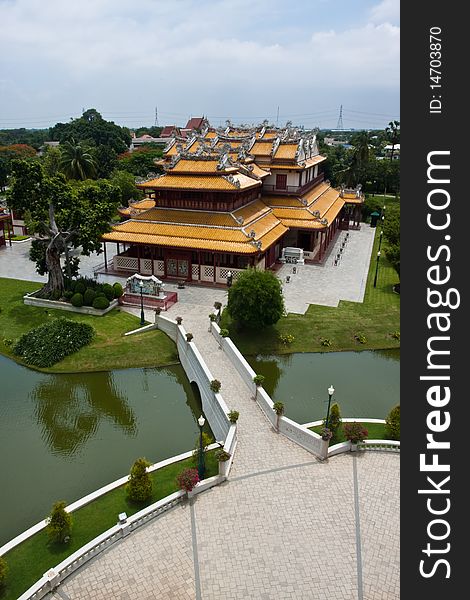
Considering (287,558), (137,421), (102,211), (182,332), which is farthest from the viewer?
(102,211)

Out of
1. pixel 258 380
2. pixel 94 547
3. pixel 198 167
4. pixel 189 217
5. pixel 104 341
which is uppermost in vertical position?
pixel 198 167

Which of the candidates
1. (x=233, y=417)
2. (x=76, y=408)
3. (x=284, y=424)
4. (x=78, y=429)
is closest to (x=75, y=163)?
(x=76, y=408)

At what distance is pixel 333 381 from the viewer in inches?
888

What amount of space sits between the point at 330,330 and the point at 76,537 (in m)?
18.2

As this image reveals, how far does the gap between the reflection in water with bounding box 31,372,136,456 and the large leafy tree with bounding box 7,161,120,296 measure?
9.43 metres

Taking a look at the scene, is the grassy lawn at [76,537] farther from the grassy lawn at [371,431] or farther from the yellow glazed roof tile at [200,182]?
the yellow glazed roof tile at [200,182]

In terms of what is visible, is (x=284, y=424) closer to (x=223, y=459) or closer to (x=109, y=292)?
(x=223, y=459)

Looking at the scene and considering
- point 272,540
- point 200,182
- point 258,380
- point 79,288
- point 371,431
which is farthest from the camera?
point 200,182

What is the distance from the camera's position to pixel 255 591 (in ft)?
35.9

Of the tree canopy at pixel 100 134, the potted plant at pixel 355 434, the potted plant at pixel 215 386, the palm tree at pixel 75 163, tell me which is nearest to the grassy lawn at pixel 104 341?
the potted plant at pixel 215 386

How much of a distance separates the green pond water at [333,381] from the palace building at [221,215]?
9256 mm

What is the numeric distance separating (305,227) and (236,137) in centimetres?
1170

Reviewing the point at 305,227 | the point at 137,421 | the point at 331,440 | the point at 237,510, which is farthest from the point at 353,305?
the point at 237,510

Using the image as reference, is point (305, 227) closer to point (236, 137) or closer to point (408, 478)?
point (236, 137)
